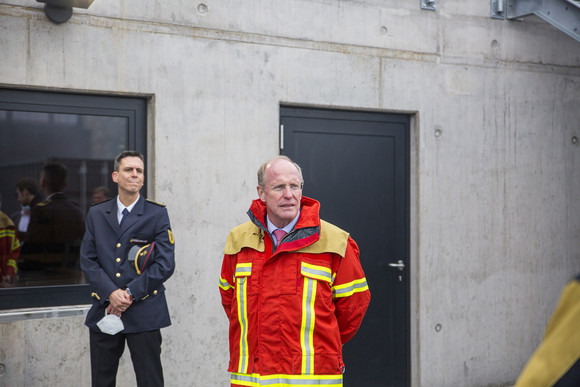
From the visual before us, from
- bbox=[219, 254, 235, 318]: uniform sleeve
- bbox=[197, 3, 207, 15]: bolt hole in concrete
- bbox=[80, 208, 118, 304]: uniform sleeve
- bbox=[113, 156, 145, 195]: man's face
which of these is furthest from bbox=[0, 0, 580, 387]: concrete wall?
bbox=[219, 254, 235, 318]: uniform sleeve

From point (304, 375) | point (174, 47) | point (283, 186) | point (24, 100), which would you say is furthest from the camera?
point (174, 47)

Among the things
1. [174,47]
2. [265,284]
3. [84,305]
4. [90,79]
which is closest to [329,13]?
[174,47]

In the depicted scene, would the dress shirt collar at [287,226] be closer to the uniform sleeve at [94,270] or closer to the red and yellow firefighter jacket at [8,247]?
the uniform sleeve at [94,270]

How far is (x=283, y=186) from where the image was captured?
11.5 feet

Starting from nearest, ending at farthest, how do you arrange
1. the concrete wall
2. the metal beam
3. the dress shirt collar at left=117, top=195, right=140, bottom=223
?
the dress shirt collar at left=117, top=195, right=140, bottom=223 → the concrete wall → the metal beam

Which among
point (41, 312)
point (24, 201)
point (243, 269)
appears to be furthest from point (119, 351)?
point (243, 269)

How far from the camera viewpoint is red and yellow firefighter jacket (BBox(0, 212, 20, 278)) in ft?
17.3

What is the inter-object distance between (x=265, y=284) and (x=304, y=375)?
17.9 inches

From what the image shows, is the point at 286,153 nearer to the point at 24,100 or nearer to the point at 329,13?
the point at 329,13

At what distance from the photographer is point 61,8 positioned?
17.4 ft

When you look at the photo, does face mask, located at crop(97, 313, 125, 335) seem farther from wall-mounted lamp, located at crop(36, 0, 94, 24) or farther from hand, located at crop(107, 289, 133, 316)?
wall-mounted lamp, located at crop(36, 0, 94, 24)

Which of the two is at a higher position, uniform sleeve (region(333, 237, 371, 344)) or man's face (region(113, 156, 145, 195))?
man's face (region(113, 156, 145, 195))

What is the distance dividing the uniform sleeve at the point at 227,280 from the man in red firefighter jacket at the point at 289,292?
4.1 inches

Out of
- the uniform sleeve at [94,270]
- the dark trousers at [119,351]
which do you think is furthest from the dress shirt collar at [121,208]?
the dark trousers at [119,351]
